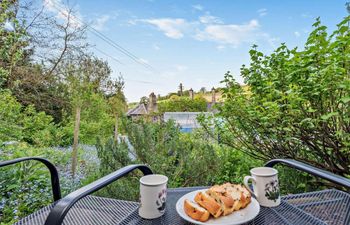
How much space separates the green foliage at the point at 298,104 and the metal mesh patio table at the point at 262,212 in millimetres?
533

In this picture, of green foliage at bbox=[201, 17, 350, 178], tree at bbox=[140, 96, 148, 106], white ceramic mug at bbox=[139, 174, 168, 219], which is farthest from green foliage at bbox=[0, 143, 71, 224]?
tree at bbox=[140, 96, 148, 106]

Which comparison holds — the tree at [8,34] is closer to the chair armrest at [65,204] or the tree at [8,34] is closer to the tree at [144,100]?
the chair armrest at [65,204]

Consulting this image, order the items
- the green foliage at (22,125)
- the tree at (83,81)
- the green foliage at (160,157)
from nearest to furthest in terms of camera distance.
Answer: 1. the green foliage at (160,157)
2. the tree at (83,81)
3. the green foliage at (22,125)

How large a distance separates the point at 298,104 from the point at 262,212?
947mm

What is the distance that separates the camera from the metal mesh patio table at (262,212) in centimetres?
81

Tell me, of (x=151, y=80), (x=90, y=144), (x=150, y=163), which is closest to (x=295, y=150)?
(x=150, y=163)

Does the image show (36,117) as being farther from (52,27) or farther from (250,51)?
(250,51)

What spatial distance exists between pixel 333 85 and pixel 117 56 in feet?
24.7

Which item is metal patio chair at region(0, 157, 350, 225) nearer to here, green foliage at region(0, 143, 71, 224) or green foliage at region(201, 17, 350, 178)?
green foliage at region(201, 17, 350, 178)

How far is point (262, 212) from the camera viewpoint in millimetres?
850

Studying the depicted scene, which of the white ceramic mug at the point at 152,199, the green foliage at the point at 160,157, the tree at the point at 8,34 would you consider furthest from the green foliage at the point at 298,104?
the tree at the point at 8,34

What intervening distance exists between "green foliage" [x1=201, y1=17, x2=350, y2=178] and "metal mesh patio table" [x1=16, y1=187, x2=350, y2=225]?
1.75 feet

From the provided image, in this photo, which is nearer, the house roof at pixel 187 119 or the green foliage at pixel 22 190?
the green foliage at pixel 22 190

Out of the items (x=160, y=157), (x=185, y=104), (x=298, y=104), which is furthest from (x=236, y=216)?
(x=185, y=104)
